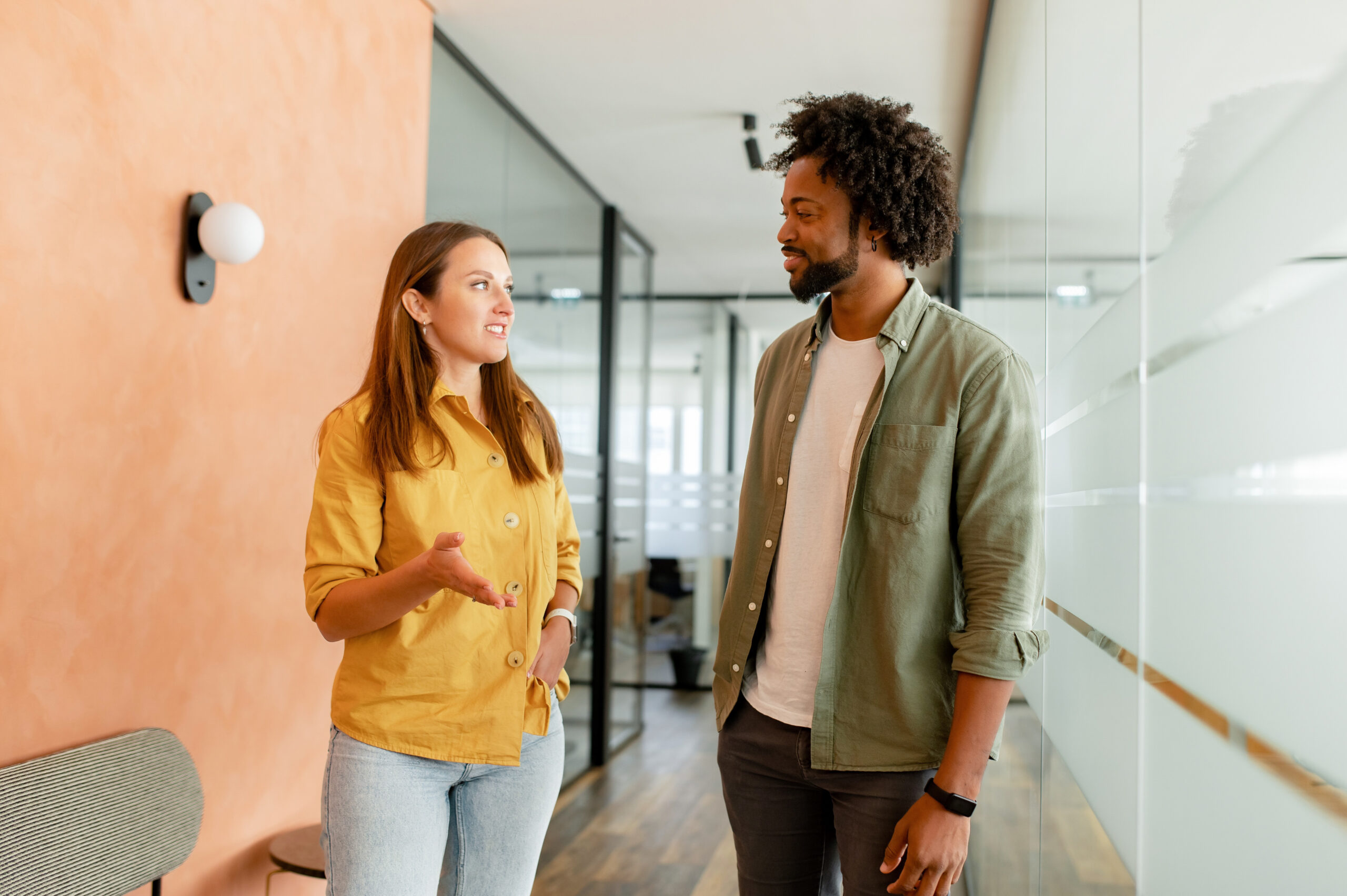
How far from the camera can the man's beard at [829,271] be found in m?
1.32

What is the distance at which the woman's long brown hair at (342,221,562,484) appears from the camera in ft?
4.43

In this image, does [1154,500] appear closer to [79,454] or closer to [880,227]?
[880,227]

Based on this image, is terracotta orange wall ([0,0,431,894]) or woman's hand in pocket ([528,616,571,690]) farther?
terracotta orange wall ([0,0,431,894])

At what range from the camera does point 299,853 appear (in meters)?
2.03

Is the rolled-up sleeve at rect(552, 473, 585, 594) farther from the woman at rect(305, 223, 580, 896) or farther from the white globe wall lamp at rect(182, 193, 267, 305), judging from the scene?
the white globe wall lamp at rect(182, 193, 267, 305)

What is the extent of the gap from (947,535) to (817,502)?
0.19 meters

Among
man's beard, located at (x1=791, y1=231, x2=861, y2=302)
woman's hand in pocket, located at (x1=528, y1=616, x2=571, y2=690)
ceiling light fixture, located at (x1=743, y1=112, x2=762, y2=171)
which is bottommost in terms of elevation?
woman's hand in pocket, located at (x1=528, y1=616, x2=571, y2=690)

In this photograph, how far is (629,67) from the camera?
3.35m

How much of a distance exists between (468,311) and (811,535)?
0.62 meters

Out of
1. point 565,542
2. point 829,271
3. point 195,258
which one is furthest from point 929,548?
point 195,258

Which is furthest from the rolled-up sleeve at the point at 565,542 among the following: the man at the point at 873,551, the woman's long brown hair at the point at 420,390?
the man at the point at 873,551

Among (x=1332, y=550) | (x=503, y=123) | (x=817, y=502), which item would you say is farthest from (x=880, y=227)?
(x=503, y=123)

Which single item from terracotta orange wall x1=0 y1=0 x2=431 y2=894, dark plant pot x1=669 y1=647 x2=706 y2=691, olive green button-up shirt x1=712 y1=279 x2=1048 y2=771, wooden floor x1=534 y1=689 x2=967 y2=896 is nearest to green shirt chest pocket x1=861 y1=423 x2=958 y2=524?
olive green button-up shirt x1=712 y1=279 x2=1048 y2=771

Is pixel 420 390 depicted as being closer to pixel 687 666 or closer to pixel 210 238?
pixel 210 238
